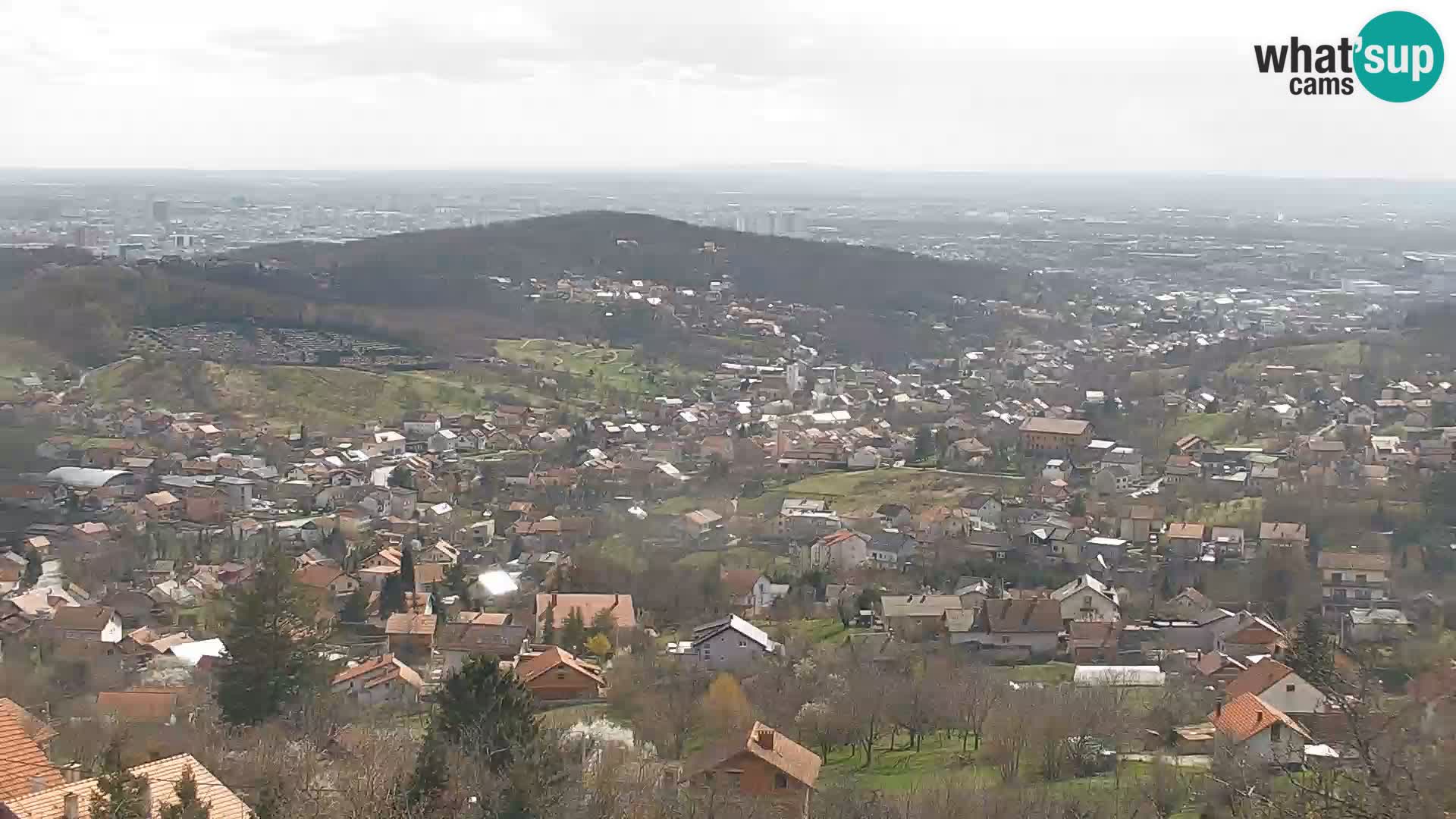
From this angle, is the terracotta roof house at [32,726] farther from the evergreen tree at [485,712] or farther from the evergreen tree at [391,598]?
the evergreen tree at [391,598]

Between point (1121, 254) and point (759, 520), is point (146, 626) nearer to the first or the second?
point (759, 520)

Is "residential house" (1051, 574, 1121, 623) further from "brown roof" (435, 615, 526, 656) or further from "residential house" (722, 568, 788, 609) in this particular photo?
"brown roof" (435, 615, 526, 656)

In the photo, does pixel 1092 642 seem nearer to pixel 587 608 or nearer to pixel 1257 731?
pixel 1257 731

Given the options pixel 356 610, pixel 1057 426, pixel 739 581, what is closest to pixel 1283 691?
pixel 739 581

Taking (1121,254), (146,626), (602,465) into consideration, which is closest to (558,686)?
(146,626)

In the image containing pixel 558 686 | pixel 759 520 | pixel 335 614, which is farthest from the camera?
pixel 759 520
